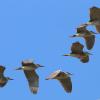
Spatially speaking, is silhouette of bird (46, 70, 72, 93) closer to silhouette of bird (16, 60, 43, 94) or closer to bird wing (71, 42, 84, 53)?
silhouette of bird (16, 60, 43, 94)

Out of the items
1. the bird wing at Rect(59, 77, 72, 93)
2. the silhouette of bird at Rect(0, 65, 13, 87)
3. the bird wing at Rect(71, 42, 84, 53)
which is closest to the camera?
the bird wing at Rect(59, 77, 72, 93)

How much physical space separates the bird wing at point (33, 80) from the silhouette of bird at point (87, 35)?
3.21 m

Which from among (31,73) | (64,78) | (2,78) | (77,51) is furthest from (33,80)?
(77,51)

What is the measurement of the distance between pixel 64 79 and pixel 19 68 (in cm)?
250

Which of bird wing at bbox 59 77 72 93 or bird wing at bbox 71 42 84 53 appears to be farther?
bird wing at bbox 71 42 84 53

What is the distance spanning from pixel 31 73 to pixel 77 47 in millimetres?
2610

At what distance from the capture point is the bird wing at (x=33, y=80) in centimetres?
4459

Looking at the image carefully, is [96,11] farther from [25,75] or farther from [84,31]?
[25,75]

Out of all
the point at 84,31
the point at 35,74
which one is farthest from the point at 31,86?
the point at 84,31

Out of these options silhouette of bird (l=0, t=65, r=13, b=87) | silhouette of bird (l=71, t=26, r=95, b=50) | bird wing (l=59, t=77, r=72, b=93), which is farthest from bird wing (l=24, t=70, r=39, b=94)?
silhouette of bird (l=71, t=26, r=95, b=50)

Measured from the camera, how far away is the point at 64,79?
44781 millimetres

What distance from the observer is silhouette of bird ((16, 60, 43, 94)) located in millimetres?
45172

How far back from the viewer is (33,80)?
45688 mm

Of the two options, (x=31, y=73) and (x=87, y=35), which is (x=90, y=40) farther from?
(x=31, y=73)
